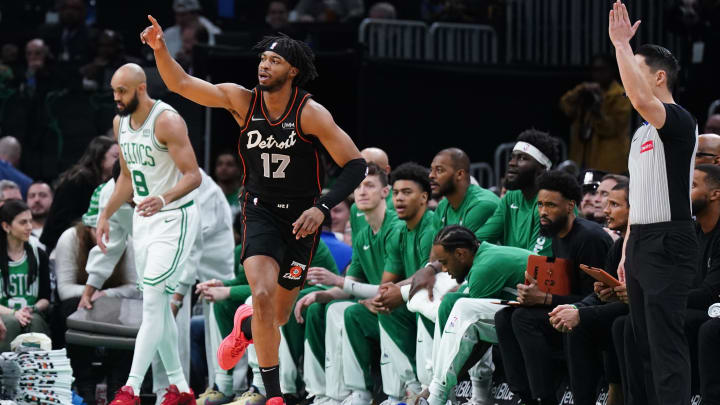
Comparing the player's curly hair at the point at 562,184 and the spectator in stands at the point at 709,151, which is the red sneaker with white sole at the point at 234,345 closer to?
the player's curly hair at the point at 562,184

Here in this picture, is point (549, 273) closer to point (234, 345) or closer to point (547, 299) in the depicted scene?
point (547, 299)

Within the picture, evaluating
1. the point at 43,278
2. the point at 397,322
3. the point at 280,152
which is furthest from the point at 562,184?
the point at 43,278

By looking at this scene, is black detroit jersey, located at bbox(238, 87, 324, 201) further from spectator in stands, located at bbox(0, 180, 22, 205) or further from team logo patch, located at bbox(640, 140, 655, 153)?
spectator in stands, located at bbox(0, 180, 22, 205)

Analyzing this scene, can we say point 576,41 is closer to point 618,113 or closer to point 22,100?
point 618,113

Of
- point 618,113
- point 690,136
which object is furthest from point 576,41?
point 690,136

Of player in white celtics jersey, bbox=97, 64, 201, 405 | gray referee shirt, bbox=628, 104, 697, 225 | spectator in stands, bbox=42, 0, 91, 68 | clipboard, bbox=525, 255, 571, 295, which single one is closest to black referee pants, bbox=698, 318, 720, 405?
gray referee shirt, bbox=628, 104, 697, 225

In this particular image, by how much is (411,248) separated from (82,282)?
269cm

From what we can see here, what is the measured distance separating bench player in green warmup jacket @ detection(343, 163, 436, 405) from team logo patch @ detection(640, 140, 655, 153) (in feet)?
→ 8.47

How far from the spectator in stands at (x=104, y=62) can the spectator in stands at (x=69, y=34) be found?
471 millimetres

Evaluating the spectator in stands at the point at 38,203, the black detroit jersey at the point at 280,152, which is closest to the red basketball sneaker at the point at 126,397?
the black detroit jersey at the point at 280,152

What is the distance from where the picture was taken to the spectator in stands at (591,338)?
6.21 m

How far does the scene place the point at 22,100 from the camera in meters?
12.4

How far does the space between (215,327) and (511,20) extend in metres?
5.90

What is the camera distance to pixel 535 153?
7922 mm
